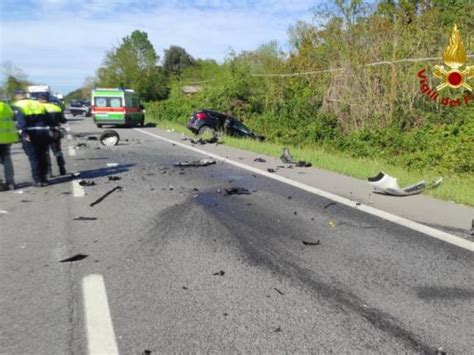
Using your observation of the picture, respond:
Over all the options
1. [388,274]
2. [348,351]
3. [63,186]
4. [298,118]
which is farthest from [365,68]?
[348,351]

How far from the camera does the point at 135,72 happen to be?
67.2 metres

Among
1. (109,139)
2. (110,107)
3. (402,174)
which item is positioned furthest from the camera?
(110,107)

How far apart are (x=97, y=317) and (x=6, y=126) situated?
6.69 metres

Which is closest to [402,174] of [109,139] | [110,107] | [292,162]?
[292,162]

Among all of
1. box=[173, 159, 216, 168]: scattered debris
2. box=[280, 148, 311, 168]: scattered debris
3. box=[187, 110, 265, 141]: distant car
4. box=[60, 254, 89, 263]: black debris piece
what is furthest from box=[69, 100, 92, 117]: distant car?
box=[60, 254, 89, 263]: black debris piece

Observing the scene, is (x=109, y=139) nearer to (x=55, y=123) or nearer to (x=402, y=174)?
(x=55, y=123)

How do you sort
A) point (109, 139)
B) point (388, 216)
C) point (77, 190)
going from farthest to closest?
point (109, 139) < point (77, 190) < point (388, 216)

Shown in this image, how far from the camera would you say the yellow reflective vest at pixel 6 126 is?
9.02 metres

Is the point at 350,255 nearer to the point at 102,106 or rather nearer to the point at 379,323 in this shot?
the point at 379,323

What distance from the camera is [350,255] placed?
503 centimetres

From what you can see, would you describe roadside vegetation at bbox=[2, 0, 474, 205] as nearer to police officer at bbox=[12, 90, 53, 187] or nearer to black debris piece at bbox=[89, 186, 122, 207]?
black debris piece at bbox=[89, 186, 122, 207]

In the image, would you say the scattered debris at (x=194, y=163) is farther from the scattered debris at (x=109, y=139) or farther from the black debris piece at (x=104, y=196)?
the scattered debris at (x=109, y=139)

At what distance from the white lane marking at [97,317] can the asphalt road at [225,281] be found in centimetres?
1

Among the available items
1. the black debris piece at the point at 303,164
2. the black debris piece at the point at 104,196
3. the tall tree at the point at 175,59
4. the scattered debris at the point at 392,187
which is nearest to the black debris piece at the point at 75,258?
the black debris piece at the point at 104,196
